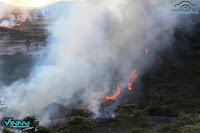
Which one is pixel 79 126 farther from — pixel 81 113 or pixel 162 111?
pixel 162 111

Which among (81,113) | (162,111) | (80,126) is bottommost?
(80,126)

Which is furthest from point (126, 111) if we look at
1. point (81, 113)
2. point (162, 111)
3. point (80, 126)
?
point (162, 111)

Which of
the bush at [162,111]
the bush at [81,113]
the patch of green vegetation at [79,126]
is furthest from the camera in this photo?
the bush at [162,111]

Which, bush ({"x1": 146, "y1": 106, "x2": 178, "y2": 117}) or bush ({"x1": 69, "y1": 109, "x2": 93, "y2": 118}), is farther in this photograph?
bush ({"x1": 146, "y1": 106, "x2": 178, "y2": 117})

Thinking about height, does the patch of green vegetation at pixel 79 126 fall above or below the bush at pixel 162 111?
below

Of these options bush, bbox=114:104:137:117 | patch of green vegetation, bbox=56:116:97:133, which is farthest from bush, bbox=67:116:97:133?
bush, bbox=114:104:137:117

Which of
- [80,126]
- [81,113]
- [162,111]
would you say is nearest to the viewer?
[80,126]

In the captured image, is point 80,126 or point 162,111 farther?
point 162,111

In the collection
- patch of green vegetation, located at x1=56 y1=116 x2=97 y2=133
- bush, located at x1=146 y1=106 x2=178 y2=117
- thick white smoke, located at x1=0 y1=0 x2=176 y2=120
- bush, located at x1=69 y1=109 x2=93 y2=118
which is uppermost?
thick white smoke, located at x1=0 y1=0 x2=176 y2=120

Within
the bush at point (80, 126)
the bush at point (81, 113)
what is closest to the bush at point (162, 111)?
the bush at point (81, 113)

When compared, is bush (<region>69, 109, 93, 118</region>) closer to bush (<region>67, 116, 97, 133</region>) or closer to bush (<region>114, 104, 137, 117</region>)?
bush (<region>114, 104, 137, 117</region>)

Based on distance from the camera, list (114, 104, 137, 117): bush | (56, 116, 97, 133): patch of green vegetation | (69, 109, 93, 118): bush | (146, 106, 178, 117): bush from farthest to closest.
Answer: (146, 106, 178, 117): bush
(69, 109, 93, 118): bush
(114, 104, 137, 117): bush
(56, 116, 97, 133): patch of green vegetation

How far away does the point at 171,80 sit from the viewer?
1457 inches

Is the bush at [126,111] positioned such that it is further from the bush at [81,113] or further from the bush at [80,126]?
the bush at [81,113]
